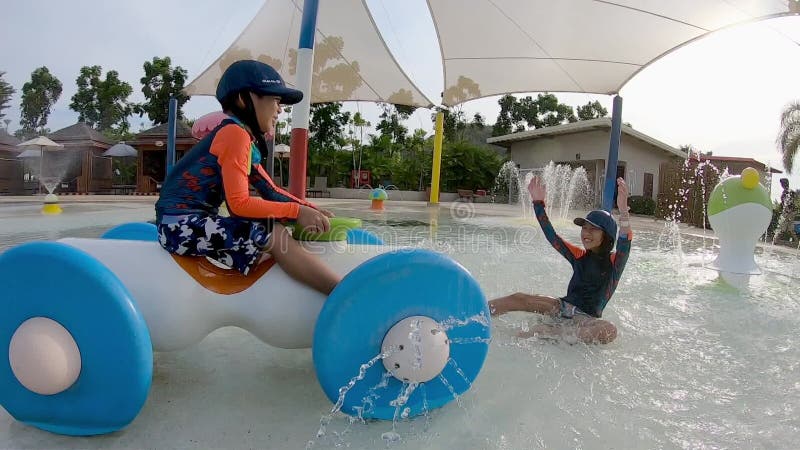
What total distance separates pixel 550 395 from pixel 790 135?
20.4 meters

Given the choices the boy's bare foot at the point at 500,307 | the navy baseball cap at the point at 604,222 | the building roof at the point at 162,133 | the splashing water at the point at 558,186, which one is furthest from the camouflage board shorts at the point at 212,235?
the building roof at the point at 162,133

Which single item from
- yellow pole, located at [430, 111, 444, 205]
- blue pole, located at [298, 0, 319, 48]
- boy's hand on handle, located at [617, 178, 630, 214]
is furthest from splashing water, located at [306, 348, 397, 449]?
yellow pole, located at [430, 111, 444, 205]

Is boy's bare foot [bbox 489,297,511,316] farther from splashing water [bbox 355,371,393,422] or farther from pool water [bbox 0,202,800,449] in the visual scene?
splashing water [bbox 355,371,393,422]

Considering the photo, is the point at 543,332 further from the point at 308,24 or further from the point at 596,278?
the point at 308,24

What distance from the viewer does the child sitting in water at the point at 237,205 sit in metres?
1.82

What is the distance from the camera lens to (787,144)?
675 inches

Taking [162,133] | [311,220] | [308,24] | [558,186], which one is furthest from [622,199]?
[162,133]

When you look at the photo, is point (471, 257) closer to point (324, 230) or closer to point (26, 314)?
point (324, 230)

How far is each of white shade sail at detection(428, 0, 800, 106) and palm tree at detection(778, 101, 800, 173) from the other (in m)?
11.9

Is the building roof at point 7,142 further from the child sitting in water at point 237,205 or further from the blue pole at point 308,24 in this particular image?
the child sitting in water at point 237,205

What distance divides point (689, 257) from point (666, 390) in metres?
5.49

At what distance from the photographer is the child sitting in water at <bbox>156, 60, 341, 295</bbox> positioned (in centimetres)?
182

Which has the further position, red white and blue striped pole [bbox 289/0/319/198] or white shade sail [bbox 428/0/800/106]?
white shade sail [bbox 428/0/800/106]

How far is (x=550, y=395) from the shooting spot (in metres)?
2.11
